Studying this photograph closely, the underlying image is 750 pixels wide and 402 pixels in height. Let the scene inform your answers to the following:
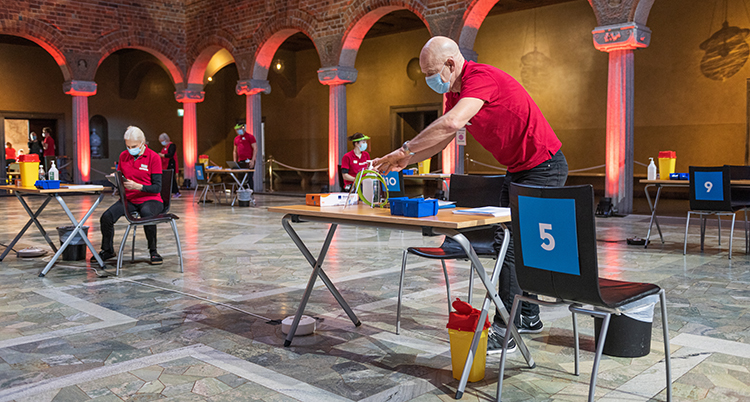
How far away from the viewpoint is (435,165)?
54.1ft

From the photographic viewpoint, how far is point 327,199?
3.13 metres

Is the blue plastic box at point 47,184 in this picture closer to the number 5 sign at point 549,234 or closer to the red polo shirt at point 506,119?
the red polo shirt at point 506,119

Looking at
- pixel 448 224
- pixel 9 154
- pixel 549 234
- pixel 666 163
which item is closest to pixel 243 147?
pixel 666 163

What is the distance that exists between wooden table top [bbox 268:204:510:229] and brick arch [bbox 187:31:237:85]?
1332cm

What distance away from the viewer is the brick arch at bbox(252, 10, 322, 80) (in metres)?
13.7

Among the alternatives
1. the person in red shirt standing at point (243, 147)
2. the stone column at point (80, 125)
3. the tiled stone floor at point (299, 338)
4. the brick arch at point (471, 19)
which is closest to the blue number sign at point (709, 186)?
the tiled stone floor at point (299, 338)

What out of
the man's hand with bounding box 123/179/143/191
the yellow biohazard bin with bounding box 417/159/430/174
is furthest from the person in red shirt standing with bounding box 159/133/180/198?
the man's hand with bounding box 123/179/143/191

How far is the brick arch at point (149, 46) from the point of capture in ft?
52.3

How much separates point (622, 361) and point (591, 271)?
3.07 feet

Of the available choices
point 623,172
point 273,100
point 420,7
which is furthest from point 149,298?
point 273,100

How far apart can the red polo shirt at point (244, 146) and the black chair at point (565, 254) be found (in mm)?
10122

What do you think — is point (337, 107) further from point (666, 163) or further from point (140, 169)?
point (140, 169)

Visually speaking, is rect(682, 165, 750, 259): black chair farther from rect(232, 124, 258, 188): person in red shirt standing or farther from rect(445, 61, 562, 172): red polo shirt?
rect(232, 124, 258, 188): person in red shirt standing

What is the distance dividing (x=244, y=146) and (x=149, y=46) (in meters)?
6.36
